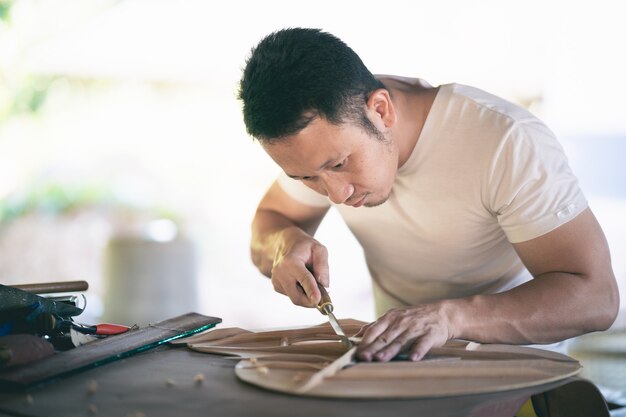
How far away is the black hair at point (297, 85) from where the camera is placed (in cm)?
190

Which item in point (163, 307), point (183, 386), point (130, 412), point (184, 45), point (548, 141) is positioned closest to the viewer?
point (130, 412)

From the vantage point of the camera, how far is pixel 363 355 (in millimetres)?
1605

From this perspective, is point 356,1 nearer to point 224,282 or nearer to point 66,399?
point 224,282

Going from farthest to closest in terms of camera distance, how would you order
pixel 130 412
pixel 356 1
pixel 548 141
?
1. pixel 356 1
2. pixel 548 141
3. pixel 130 412

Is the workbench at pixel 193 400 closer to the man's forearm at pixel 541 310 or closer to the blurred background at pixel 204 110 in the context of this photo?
the man's forearm at pixel 541 310

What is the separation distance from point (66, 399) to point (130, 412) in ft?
0.53

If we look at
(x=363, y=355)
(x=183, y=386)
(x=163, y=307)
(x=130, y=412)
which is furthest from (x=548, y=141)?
(x=163, y=307)

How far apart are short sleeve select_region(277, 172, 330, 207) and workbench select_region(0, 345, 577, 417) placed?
1.08m

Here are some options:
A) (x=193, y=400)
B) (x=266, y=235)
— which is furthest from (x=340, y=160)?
(x=193, y=400)

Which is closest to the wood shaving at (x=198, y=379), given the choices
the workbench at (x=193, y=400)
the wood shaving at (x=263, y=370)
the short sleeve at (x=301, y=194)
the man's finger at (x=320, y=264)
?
the workbench at (x=193, y=400)

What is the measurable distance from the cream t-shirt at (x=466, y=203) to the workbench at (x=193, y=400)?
66 centimetres

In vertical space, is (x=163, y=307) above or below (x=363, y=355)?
below

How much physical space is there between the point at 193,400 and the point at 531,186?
1089 millimetres

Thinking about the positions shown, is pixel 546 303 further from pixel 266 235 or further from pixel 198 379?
pixel 266 235
